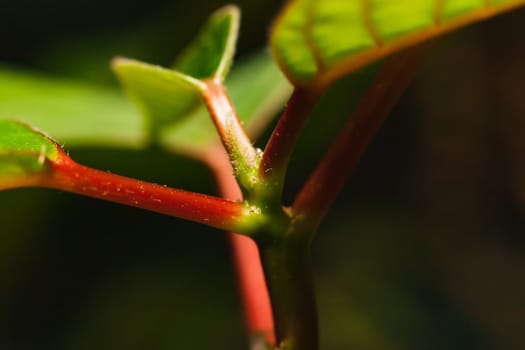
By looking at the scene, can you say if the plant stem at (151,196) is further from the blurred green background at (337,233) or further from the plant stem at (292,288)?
the blurred green background at (337,233)

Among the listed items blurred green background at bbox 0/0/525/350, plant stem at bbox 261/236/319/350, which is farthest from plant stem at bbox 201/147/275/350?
blurred green background at bbox 0/0/525/350

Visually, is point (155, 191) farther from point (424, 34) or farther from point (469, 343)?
point (469, 343)

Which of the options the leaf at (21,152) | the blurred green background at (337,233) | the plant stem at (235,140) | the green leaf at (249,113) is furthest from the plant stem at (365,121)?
the blurred green background at (337,233)

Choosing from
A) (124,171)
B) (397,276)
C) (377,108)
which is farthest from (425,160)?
(377,108)

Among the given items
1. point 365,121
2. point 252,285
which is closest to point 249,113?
point 252,285

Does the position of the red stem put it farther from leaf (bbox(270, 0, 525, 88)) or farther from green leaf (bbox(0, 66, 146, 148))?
green leaf (bbox(0, 66, 146, 148))
